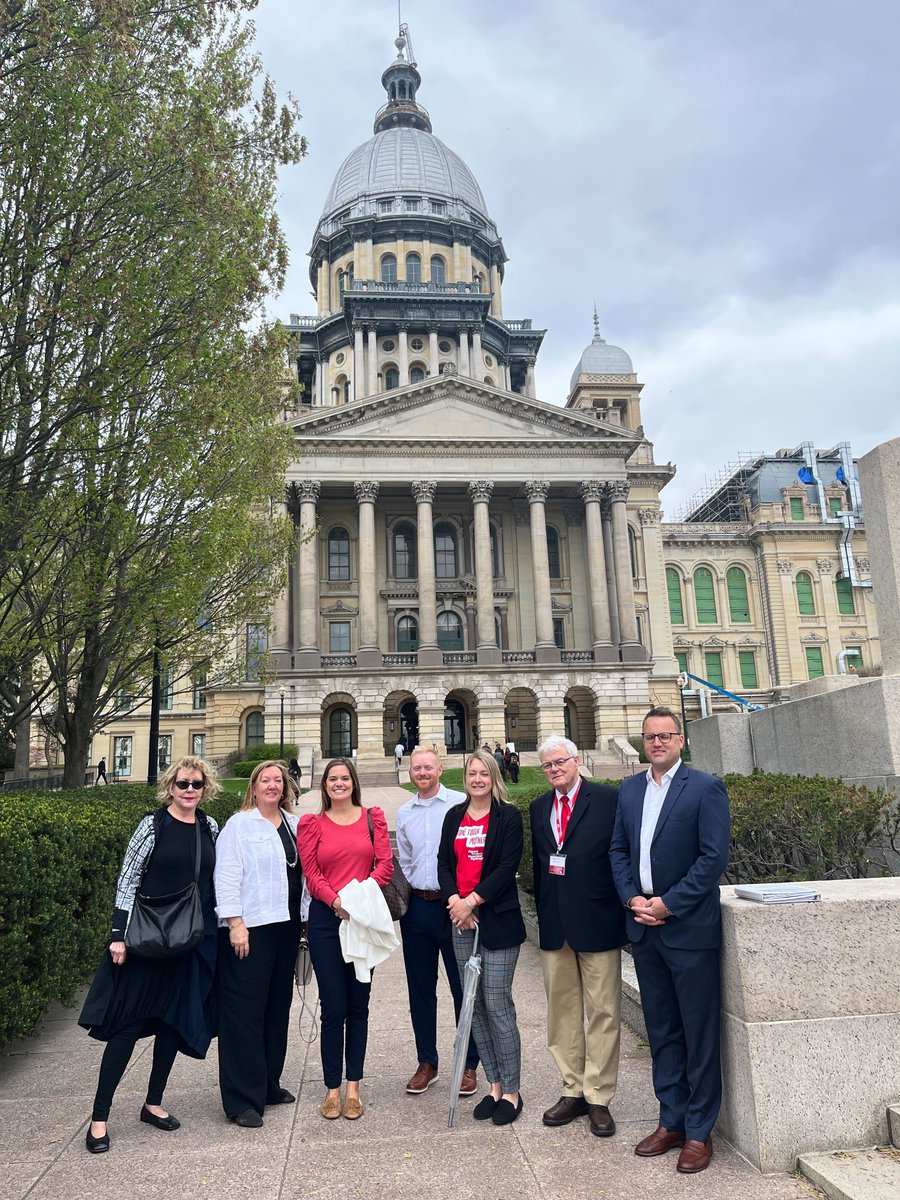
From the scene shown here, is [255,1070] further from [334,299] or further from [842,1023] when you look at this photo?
[334,299]

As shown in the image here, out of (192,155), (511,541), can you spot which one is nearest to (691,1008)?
(192,155)

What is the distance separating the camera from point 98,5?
32.7ft

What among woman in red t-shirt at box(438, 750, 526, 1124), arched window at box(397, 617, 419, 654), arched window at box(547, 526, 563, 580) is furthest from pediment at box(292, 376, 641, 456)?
woman in red t-shirt at box(438, 750, 526, 1124)

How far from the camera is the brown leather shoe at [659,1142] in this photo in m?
4.77

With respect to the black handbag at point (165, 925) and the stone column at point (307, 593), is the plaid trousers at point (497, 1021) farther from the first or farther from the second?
the stone column at point (307, 593)

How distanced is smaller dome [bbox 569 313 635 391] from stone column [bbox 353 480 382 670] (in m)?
27.3

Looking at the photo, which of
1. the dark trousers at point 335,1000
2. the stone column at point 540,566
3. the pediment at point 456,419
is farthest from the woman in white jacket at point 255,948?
the pediment at point 456,419

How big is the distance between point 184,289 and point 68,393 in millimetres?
2031

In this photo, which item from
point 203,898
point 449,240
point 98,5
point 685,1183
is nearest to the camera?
point 685,1183

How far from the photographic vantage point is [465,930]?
5551 millimetres

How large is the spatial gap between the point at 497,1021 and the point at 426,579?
44.0 m

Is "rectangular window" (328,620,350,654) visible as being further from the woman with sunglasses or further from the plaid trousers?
the plaid trousers

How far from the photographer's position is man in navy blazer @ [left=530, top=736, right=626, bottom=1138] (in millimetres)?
5180

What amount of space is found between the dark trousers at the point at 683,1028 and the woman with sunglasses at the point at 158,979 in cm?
273
